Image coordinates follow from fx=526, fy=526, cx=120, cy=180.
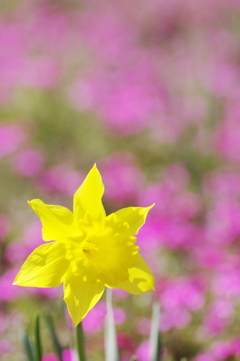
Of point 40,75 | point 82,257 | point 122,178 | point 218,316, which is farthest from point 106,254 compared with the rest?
point 40,75

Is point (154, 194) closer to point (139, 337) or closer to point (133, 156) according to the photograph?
point (133, 156)

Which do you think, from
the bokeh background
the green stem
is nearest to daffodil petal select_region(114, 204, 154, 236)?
the green stem

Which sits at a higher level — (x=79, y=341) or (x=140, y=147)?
(x=79, y=341)

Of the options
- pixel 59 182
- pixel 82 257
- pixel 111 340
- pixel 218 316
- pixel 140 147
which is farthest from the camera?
pixel 140 147

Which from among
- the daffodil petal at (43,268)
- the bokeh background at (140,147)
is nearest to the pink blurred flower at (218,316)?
the bokeh background at (140,147)

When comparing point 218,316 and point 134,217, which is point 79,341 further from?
point 218,316

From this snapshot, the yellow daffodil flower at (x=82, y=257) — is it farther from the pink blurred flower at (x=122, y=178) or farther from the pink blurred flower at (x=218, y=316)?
the pink blurred flower at (x=122, y=178)
